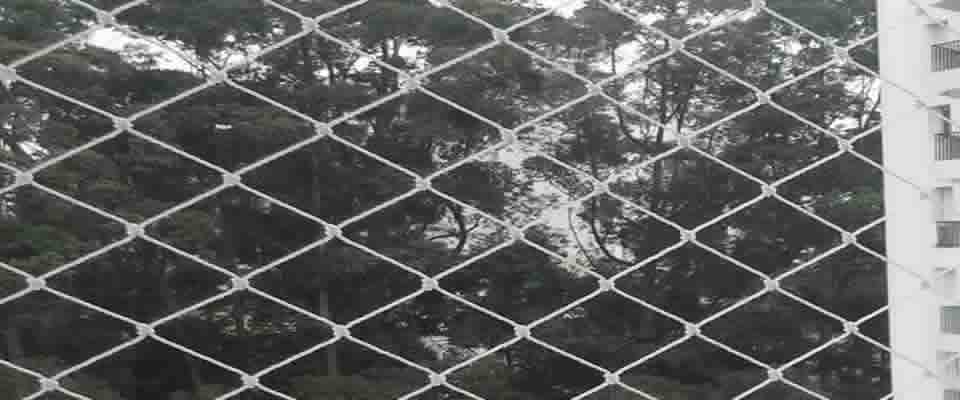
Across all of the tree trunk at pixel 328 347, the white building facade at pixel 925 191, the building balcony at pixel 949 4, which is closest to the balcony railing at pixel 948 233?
the white building facade at pixel 925 191

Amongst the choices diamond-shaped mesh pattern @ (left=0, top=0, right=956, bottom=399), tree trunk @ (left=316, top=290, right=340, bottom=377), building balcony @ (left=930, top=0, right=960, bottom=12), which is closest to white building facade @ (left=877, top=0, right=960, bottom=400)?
building balcony @ (left=930, top=0, right=960, bottom=12)

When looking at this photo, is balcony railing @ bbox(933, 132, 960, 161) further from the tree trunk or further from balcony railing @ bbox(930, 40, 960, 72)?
the tree trunk

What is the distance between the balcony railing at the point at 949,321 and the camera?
0.59 metres

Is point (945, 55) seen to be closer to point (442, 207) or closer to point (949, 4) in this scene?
point (949, 4)

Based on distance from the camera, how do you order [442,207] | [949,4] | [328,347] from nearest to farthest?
[949,4] < [328,347] < [442,207]

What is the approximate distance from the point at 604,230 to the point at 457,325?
887 millimetres

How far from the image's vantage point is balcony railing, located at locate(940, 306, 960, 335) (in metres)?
0.59

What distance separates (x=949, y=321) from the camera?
0.59m

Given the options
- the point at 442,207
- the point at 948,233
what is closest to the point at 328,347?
the point at 442,207

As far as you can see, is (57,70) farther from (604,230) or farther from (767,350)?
(767,350)

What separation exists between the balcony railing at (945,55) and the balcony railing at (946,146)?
0.05 metres

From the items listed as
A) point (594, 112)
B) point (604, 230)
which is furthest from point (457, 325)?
point (594, 112)

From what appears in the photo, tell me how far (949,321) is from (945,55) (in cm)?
17

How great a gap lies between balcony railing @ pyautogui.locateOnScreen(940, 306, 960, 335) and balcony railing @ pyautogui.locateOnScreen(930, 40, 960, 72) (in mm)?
152
